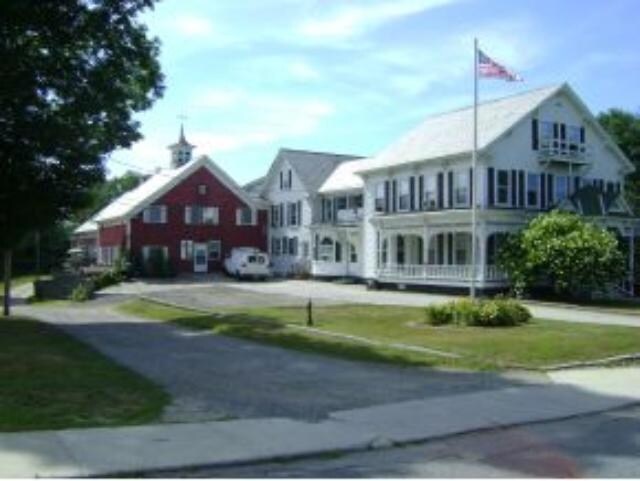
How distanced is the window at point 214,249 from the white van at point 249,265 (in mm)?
4257

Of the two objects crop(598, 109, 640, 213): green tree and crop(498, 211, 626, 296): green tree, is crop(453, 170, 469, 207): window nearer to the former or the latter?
crop(498, 211, 626, 296): green tree

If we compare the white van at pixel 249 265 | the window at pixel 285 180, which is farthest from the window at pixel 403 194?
the window at pixel 285 180

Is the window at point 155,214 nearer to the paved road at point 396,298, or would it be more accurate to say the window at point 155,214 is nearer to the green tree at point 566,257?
the paved road at point 396,298

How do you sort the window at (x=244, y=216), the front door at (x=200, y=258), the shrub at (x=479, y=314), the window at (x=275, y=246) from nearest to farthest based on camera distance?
the shrub at (x=479, y=314) < the front door at (x=200, y=258) < the window at (x=244, y=216) < the window at (x=275, y=246)

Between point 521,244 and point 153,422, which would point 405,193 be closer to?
point 521,244

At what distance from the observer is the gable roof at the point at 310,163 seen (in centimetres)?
6738

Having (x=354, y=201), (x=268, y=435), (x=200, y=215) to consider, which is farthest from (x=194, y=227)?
(x=268, y=435)

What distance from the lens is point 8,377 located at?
55.8 ft

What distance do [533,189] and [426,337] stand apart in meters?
25.8

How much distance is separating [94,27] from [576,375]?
1781 cm

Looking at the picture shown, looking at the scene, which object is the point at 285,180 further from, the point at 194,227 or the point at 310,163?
the point at 194,227

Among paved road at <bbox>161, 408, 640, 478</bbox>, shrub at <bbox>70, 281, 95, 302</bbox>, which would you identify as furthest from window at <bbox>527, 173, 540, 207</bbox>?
paved road at <bbox>161, 408, 640, 478</bbox>

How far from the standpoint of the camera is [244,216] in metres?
71.7

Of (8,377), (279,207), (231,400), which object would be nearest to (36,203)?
(8,377)
